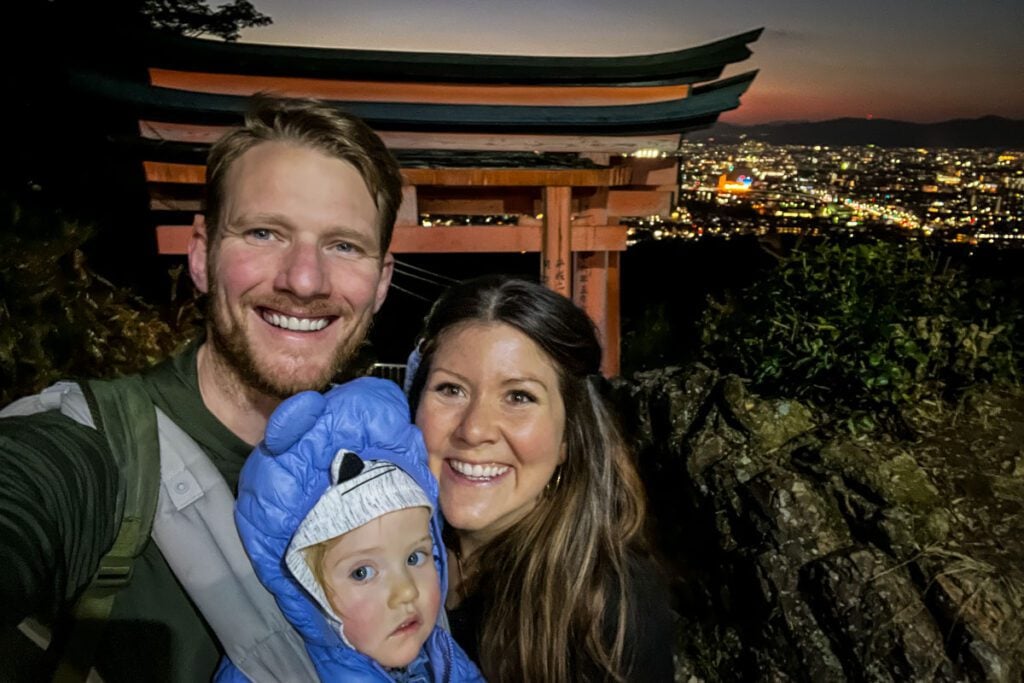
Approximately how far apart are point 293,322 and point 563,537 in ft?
4.14

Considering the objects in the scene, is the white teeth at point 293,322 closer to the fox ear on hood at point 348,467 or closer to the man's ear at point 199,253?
the man's ear at point 199,253

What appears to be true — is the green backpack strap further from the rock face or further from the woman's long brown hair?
the rock face

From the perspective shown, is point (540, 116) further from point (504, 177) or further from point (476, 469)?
point (476, 469)

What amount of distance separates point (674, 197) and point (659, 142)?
2.35 ft

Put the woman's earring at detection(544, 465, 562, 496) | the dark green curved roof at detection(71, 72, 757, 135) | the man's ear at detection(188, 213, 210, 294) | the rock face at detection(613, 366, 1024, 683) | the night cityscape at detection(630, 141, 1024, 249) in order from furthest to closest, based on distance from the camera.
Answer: the night cityscape at detection(630, 141, 1024, 249), the dark green curved roof at detection(71, 72, 757, 135), the rock face at detection(613, 366, 1024, 683), the woman's earring at detection(544, 465, 562, 496), the man's ear at detection(188, 213, 210, 294)

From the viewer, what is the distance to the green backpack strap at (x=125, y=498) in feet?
4.79

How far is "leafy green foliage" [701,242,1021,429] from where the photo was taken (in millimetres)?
3859

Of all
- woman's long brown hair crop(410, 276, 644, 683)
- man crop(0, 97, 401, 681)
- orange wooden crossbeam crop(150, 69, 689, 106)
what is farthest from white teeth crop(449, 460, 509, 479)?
orange wooden crossbeam crop(150, 69, 689, 106)

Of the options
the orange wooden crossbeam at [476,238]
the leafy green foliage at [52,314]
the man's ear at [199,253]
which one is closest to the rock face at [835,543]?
the orange wooden crossbeam at [476,238]

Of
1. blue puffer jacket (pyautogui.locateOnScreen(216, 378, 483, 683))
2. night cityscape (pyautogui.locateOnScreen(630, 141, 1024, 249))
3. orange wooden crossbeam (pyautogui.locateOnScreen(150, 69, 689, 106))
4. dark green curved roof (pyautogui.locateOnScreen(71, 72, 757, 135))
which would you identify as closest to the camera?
blue puffer jacket (pyautogui.locateOnScreen(216, 378, 483, 683))

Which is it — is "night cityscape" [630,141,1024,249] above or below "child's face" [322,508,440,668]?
above

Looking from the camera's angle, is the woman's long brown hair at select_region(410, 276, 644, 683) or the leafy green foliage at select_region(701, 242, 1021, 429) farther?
the leafy green foliage at select_region(701, 242, 1021, 429)

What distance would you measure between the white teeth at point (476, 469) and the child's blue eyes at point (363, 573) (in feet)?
2.18

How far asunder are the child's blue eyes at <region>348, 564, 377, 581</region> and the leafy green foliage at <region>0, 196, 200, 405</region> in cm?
287
